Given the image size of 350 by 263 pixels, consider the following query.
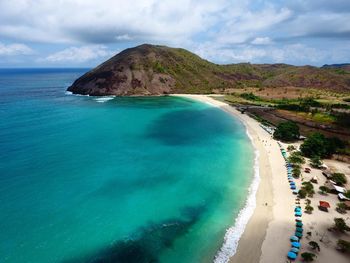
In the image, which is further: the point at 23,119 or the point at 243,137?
the point at 23,119

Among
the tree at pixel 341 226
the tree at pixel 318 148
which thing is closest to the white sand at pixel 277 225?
the tree at pixel 341 226

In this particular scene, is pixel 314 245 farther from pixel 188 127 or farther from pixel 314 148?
pixel 188 127

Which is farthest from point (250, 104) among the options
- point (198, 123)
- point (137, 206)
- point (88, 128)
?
point (137, 206)

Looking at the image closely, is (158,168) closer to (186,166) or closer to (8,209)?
(186,166)

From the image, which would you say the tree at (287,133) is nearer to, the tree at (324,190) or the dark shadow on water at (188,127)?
the dark shadow on water at (188,127)

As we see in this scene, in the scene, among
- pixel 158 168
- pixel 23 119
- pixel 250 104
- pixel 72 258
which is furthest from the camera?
pixel 250 104

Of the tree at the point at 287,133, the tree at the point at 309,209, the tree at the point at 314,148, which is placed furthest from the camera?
the tree at the point at 287,133

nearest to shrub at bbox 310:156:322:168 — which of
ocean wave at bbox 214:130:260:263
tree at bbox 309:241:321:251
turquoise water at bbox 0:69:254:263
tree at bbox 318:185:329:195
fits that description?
tree at bbox 318:185:329:195
